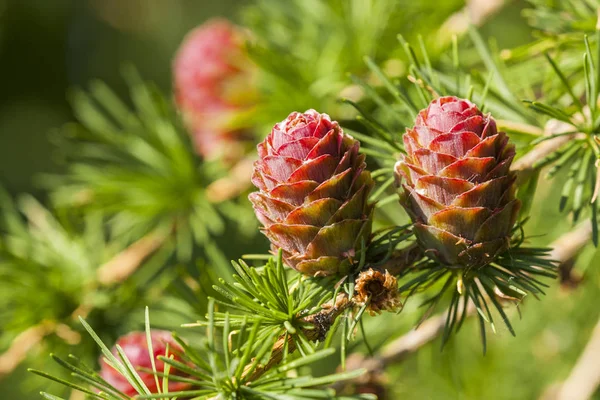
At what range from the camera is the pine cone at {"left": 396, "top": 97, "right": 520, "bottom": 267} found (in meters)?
0.46

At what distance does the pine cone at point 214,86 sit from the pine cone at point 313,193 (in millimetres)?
588

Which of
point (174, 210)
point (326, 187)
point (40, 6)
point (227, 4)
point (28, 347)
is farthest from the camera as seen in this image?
point (227, 4)

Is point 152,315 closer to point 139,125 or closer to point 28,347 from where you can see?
point 28,347

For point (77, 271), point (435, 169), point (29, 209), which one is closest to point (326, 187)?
point (435, 169)

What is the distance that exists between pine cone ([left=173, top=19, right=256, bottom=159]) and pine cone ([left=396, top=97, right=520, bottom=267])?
2.01 ft

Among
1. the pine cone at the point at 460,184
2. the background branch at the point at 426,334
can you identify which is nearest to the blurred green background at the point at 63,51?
the background branch at the point at 426,334

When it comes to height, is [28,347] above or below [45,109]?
below

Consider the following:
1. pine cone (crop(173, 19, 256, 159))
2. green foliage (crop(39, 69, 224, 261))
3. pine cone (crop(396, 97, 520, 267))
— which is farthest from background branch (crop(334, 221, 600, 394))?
pine cone (crop(173, 19, 256, 159))

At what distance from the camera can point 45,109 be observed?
2.93 metres

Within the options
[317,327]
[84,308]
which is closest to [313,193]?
[317,327]

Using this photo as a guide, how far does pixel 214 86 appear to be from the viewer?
1.08 metres

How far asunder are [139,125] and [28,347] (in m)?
0.40

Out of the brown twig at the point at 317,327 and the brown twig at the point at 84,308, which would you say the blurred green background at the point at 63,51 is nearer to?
the brown twig at the point at 84,308

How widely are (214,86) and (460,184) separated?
0.70 metres
